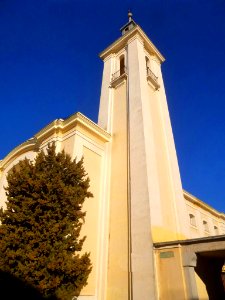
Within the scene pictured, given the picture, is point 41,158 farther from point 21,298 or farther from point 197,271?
point 197,271

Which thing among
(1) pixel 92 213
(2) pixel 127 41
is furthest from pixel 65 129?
(2) pixel 127 41

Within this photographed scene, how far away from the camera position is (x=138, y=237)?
33.0ft

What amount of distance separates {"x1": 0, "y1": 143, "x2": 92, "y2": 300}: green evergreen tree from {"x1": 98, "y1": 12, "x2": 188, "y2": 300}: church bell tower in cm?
209

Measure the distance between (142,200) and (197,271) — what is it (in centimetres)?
329

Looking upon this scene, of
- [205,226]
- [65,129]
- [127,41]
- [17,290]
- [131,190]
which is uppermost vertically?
[127,41]

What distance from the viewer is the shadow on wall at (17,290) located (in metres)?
7.32

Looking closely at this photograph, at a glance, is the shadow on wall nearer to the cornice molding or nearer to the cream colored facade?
the cream colored facade

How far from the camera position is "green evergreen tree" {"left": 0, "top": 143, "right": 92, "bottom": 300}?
25.2ft

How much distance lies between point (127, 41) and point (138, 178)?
40.5 feet

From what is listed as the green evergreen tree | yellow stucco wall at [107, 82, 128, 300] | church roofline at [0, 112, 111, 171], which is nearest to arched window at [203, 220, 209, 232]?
yellow stucco wall at [107, 82, 128, 300]

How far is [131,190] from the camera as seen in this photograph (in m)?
11.5

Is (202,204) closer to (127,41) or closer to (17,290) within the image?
(127,41)

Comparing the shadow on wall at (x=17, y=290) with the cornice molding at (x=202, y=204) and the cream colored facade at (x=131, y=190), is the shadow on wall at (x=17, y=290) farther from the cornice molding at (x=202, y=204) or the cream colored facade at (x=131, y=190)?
the cornice molding at (x=202, y=204)

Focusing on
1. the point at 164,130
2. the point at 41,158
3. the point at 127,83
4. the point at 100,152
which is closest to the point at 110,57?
the point at 127,83
